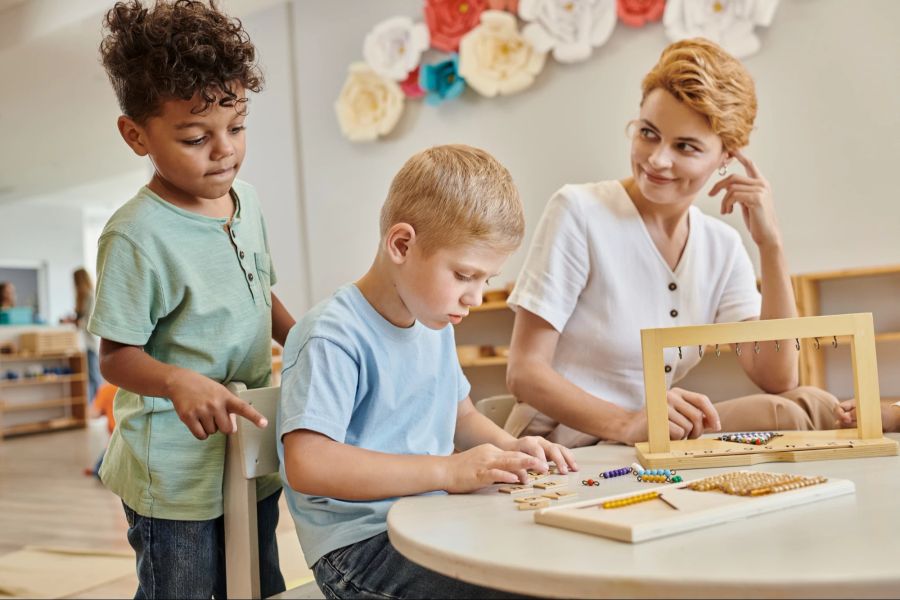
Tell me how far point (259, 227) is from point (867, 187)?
2842 millimetres

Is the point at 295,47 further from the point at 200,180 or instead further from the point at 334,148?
the point at 200,180

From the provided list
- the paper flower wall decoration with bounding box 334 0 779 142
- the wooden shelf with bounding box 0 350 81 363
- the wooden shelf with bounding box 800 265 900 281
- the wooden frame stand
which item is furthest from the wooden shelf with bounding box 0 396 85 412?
the wooden frame stand

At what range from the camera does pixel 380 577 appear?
96 cm

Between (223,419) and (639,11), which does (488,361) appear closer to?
(639,11)

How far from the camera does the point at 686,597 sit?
2.01 feet

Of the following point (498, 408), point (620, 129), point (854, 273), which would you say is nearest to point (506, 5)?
point (620, 129)

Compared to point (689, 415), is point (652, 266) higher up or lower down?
higher up

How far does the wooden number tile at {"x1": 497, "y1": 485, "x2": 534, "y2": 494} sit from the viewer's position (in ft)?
3.16

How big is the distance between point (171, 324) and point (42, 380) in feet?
30.4

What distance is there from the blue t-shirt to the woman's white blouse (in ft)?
1.61

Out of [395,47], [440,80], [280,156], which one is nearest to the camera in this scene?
[440,80]

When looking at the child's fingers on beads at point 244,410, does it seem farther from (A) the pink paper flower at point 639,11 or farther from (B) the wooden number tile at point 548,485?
(A) the pink paper flower at point 639,11

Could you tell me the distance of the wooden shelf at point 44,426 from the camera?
902 cm

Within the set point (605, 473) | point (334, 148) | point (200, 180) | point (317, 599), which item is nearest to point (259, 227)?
point (200, 180)
